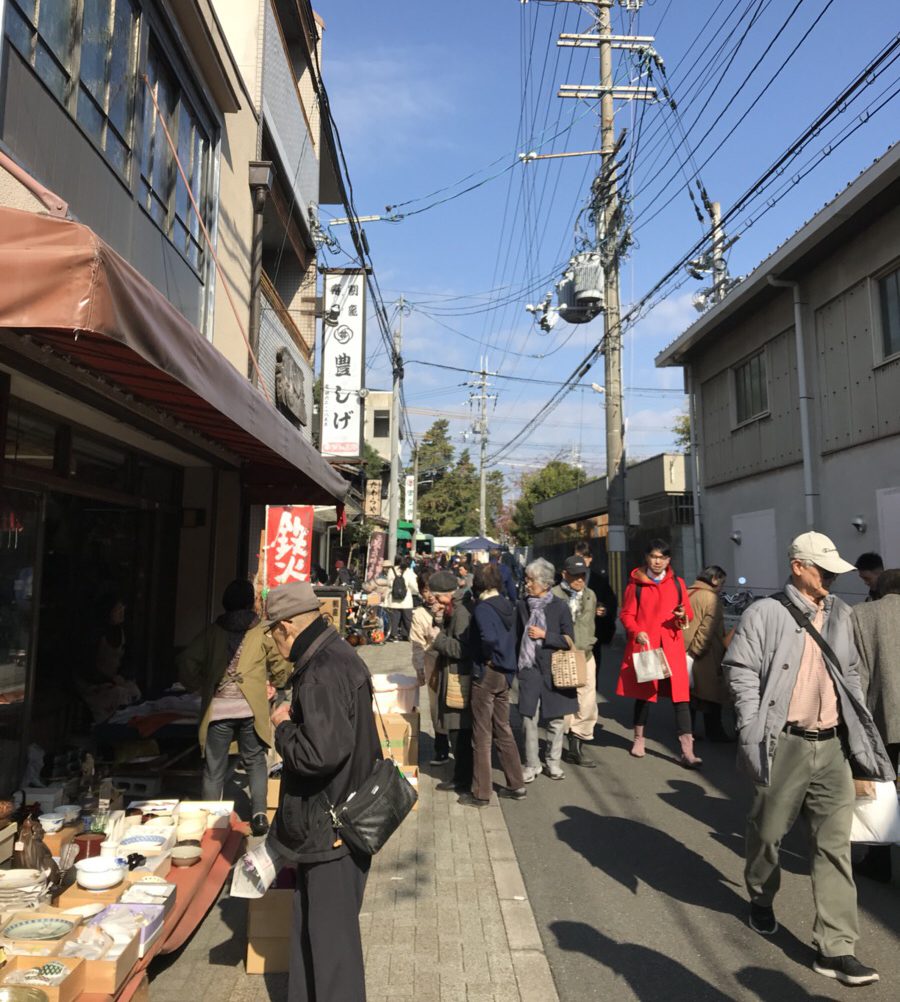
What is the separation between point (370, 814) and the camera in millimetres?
3039

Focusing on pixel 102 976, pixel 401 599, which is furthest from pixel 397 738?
pixel 401 599

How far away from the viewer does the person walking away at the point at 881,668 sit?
182 inches

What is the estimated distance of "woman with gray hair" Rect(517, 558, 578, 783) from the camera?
6.75 meters

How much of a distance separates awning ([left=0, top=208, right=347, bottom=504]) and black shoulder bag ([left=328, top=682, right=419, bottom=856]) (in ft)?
6.06

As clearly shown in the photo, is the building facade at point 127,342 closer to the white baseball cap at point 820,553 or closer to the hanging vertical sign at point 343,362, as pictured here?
the hanging vertical sign at point 343,362

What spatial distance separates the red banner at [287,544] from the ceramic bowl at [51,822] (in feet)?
23.5

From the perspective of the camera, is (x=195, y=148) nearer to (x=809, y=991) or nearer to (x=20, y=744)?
(x=20, y=744)

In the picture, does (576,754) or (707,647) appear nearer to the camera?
(576,754)

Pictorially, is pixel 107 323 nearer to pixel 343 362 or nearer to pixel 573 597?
pixel 573 597

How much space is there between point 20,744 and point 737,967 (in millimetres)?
4695

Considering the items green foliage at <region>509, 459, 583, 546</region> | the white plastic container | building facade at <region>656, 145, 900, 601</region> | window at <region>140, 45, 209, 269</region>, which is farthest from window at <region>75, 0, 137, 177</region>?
green foliage at <region>509, 459, 583, 546</region>

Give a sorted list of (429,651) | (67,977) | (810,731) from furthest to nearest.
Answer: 1. (429,651)
2. (810,731)
3. (67,977)

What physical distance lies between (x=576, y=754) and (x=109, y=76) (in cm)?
708

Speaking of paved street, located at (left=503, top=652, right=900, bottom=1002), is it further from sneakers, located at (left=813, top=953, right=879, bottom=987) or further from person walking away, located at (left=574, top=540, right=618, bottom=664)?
person walking away, located at (left=574, top=540, right=618, bottom=664)
